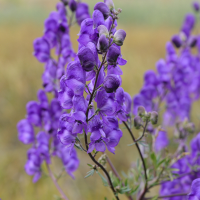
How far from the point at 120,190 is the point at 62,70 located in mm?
518

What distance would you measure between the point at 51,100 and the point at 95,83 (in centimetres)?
59

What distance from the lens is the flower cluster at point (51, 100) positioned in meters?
1.05

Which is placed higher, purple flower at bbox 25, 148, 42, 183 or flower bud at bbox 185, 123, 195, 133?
purple flower at bbox 25, 148, 42, 183

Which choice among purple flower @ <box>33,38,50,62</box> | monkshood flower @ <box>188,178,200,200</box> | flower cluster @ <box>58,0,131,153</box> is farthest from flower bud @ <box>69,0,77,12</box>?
monkshood flower @ <box>188,178,200,200</box>

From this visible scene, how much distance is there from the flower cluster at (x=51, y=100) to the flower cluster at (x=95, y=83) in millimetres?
459

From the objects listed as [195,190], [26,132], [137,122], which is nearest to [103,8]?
[137,122]

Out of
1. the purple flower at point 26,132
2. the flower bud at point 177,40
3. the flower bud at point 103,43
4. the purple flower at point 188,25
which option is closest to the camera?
the flower bud at point 103,43

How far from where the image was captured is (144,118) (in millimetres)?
750

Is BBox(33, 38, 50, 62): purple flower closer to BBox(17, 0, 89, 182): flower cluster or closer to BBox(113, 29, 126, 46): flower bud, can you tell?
BBox(17, 0, 89, 182): flower cluster

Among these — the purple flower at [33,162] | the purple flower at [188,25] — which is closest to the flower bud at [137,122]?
the purple flower at [33,162]

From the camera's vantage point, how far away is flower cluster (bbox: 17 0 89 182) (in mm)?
1047

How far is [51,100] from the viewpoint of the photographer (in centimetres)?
109

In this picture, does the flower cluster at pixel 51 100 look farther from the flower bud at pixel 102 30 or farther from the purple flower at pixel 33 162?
the flower bud at pixel 102 30

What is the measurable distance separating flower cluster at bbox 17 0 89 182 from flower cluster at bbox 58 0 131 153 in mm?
459
